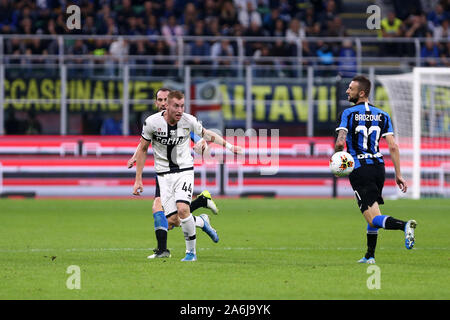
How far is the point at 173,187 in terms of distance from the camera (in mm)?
11312

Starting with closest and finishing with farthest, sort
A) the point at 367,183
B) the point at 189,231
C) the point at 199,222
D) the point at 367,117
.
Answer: the point at 367,183 → the point at 367,117 → the point at 189,231 → the point at 199,222

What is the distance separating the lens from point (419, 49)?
26141mm

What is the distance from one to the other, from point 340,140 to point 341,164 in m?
0.27

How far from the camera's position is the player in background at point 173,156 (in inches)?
441

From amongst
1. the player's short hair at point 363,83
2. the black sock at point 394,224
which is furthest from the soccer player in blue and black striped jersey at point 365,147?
the black sock at point 394,224

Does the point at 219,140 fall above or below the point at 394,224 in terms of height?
above

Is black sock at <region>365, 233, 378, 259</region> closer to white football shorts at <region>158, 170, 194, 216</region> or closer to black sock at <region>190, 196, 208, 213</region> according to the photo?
white football shorts at <region>158, 170, 194, 216</region>

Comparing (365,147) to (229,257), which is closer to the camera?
(365,147)

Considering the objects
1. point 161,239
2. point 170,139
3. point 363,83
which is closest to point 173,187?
point 170,139

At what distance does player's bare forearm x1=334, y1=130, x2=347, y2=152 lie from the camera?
1055 cm

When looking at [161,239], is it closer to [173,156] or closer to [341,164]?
[173,156]

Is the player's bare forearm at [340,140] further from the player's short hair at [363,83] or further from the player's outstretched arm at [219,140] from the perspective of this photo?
the player's outstretched arm at [219,140]

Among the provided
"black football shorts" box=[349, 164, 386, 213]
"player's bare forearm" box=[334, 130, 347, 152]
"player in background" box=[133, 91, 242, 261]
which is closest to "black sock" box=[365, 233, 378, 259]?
"black football shorts" box=[349, 164, 386, 213]

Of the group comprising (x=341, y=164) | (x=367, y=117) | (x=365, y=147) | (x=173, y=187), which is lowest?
(x=173, y=187)
